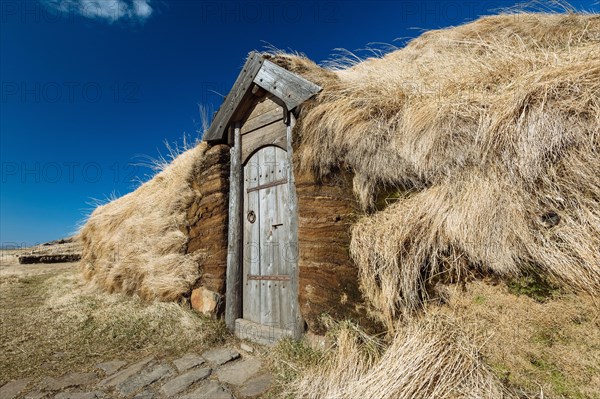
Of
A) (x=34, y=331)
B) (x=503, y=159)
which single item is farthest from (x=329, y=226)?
(x=34, y=331)

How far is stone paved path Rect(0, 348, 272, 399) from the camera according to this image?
3.23 m

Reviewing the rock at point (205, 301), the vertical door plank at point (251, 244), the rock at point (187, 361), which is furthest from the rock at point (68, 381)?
the vertical door plank at point (251, 244)

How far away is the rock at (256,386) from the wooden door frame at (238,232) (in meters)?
0.82

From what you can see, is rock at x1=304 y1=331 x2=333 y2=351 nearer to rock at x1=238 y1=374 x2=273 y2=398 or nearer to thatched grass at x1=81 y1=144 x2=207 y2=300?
rock at x1=238 y1=374 x2=273 y2=398

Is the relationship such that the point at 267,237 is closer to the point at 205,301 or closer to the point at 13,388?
the point at 205,301

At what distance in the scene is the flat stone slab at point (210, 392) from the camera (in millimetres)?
3101

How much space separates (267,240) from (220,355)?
63.8 inches

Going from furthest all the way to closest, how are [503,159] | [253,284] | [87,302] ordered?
[87,302] → [253,284] → [503,159]

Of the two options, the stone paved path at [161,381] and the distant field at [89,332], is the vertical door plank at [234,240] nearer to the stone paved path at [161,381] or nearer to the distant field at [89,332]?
the distant field at [89,332]

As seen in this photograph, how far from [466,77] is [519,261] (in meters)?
2.18

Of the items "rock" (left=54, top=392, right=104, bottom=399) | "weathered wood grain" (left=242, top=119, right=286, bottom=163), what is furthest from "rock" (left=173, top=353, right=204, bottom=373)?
"weathered wood grain" (left=242, top=119, right=286, bottom=163)

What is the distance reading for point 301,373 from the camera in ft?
10.2

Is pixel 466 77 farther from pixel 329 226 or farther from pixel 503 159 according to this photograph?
pixel 329 226

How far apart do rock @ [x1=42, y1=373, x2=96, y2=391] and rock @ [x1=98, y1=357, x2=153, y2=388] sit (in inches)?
8.3
